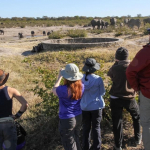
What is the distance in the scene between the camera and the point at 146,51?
7.97ft

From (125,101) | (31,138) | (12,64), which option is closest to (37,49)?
(12,64)

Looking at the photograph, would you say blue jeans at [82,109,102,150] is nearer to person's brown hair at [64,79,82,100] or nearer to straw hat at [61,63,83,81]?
person's brown hair at [64,79,82,100]

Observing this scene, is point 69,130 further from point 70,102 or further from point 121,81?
point 121,81

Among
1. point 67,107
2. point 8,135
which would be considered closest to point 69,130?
point 67,107

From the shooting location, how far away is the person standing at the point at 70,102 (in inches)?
108

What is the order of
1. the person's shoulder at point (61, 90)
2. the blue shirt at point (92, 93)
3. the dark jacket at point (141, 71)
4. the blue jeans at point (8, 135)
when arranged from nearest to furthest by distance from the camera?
the dark jacket at point (141, 71), the person's shoulder at point (61, 90), the blue jeans at point (8, 135), the blue shirt at point (92, 93)

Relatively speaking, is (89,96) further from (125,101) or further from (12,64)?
(12,64)

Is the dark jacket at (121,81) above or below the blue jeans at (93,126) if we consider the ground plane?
above

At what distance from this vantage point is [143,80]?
2.57 metres

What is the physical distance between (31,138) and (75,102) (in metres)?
1.53

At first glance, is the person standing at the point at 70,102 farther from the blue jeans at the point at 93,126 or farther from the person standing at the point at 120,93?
the person standing at the point at 120,93

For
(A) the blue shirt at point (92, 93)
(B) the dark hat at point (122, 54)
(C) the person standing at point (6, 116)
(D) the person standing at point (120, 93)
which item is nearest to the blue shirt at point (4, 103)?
(C) the person standing at point (6, 116)

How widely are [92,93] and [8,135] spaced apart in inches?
49.3

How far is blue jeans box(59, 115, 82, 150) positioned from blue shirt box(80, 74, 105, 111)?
0.30 m
